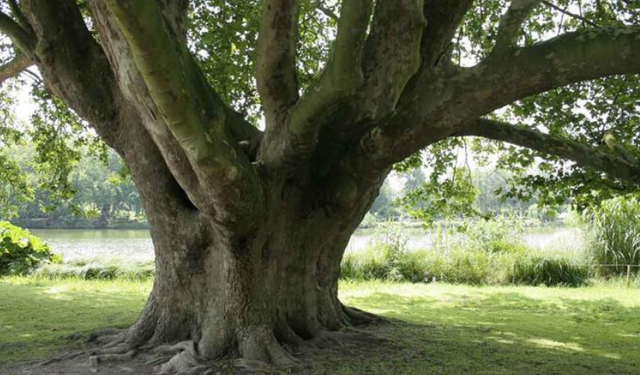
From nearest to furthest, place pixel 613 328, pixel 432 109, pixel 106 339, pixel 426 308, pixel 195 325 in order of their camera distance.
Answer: pixel 432 109
pixel 195 325
pixel 106 339
pixel 613 328
pixel 426 308

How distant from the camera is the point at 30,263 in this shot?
51.4 ft

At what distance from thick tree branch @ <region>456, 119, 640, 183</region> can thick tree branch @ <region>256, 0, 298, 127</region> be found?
2040mm

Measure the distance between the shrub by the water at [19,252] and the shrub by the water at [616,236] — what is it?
14.6 meters

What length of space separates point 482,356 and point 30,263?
533 inches

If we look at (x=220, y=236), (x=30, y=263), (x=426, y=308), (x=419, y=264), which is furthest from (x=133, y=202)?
(x=220, y=236)

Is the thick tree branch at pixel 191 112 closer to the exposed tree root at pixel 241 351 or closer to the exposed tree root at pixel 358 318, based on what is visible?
the exposed tree root at pixel 241 351

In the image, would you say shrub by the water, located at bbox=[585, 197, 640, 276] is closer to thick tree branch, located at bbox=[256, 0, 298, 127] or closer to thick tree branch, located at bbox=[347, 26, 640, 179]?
thick tree branch, located at bbox=[347, 26, 640, 179]

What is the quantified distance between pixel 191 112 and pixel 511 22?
9.58ft

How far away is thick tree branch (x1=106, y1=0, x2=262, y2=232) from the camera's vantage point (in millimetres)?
3457

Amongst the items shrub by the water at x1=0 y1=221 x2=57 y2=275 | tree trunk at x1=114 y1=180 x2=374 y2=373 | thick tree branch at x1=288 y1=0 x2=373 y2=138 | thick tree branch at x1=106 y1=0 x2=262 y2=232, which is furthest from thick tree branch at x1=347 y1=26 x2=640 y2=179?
shrub by the water at x1=0 y1=221 x2=57 y2=275

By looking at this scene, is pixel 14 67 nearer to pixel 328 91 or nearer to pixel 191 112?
pixel 191 112

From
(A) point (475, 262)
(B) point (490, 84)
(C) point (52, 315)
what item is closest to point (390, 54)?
(B) point (490, 84)

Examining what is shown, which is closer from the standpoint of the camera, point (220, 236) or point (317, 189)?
point (220, 236)

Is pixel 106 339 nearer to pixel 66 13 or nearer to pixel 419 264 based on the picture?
pixel 66 13
